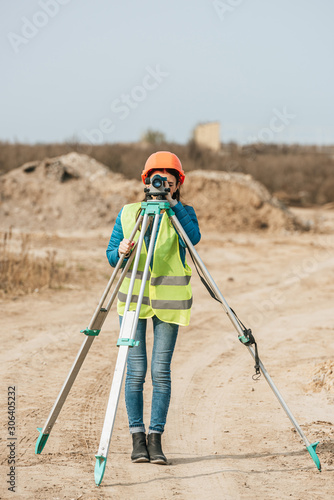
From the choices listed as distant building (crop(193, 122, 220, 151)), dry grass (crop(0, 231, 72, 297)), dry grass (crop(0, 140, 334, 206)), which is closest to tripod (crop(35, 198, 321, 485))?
dry grass (crop(0, 231, 72, 297))

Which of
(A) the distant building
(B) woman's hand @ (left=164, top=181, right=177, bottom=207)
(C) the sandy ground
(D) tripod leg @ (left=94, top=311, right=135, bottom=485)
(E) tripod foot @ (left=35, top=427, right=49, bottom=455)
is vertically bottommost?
(C) the sandy ground

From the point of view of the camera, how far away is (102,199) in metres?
17.6

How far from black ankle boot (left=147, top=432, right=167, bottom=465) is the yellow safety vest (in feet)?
2.21

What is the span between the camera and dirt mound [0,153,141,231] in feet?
53.6

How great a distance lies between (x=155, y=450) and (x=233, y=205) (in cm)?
1436

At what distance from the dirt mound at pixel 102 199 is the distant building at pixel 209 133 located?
75.2 feet

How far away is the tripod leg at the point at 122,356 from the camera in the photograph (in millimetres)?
2967

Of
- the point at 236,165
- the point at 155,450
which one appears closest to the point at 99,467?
the point at 155,450

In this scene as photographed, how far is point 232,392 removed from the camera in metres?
5.21

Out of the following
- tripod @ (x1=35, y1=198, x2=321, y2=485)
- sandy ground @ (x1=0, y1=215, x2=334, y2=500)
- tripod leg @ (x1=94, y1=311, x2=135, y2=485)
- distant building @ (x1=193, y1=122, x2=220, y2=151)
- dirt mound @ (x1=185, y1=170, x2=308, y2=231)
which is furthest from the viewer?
distant building @ (x1=193, y1=122, x2=220, y2=151)

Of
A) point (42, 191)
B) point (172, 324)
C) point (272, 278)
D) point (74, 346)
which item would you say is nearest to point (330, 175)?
point (42, 191)

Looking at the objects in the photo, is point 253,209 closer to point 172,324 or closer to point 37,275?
point 37,275

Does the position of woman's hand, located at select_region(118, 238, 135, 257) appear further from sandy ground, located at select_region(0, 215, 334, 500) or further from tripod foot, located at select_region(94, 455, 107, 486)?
sandy ground, located at select_region(0, 215, 334, 500)

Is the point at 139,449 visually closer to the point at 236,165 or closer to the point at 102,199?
the point at 102,199
